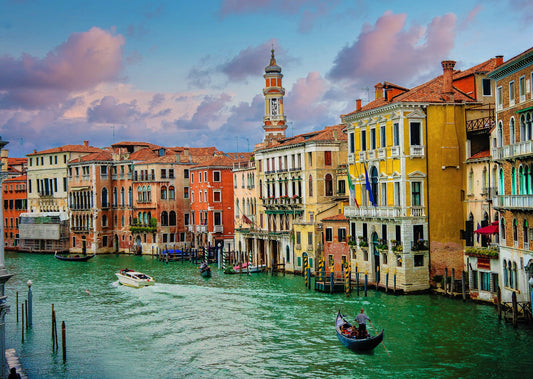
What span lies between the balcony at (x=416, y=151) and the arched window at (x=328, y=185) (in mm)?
10939

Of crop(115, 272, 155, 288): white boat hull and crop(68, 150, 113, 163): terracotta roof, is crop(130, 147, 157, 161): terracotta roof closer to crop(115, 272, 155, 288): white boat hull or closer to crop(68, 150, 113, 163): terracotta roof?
crop(68, 150, 113, 163): terracotta roof

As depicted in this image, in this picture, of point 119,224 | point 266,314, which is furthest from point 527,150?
point 119,224

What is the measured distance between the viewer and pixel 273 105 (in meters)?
62.8

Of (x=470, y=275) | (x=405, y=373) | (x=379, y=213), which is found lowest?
(x=405, y=373)

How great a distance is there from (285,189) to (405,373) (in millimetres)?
26166

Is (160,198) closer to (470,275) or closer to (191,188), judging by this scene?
(191,188)

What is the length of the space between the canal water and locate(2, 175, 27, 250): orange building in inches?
1494

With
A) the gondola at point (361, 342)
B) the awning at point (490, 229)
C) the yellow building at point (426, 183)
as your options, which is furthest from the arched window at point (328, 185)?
the gondola at point (361, 342)

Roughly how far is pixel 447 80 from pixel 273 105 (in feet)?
104

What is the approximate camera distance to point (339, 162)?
42094 mm

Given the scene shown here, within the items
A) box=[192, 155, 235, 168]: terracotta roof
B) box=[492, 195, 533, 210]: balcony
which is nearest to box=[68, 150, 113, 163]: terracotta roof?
box=[192, 155, 235, 168]: terracotta roof

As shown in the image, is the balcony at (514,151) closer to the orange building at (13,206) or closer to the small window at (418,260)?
the small window at (418,260)

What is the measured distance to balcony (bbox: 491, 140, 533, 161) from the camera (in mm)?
23430

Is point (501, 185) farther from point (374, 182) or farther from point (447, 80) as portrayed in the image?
point (374, 182)
